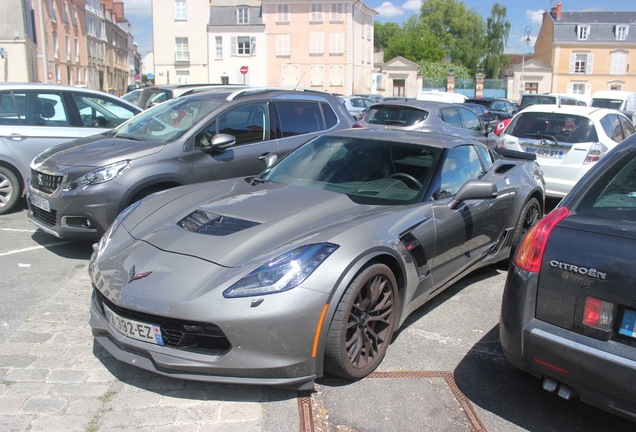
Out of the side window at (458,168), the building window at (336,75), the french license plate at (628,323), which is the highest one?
the building window at (336,75)

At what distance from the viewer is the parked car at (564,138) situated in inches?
323

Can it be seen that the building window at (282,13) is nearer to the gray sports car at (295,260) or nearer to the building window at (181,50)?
the building window at (181,50)

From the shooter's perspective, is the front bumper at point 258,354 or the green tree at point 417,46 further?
the green tree at point 417,46

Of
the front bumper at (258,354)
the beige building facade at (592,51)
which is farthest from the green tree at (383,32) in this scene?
the front bumper at (258,354)

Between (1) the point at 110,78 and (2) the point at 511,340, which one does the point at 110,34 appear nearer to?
(1) the point at 110,78

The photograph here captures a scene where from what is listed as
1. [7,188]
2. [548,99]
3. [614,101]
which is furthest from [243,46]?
[7,188]

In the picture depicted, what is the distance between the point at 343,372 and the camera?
10.3 feet

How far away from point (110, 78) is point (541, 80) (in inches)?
2002

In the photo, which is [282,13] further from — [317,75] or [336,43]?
[317,75]

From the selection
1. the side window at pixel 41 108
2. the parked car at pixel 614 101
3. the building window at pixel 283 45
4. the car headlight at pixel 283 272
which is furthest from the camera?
the building window at pixel 283 45

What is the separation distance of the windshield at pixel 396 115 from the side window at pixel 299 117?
4135mm

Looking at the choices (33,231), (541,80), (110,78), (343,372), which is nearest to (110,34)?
(110,78)

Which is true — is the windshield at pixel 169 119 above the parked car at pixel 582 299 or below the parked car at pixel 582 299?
above

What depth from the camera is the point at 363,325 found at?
3.27m
